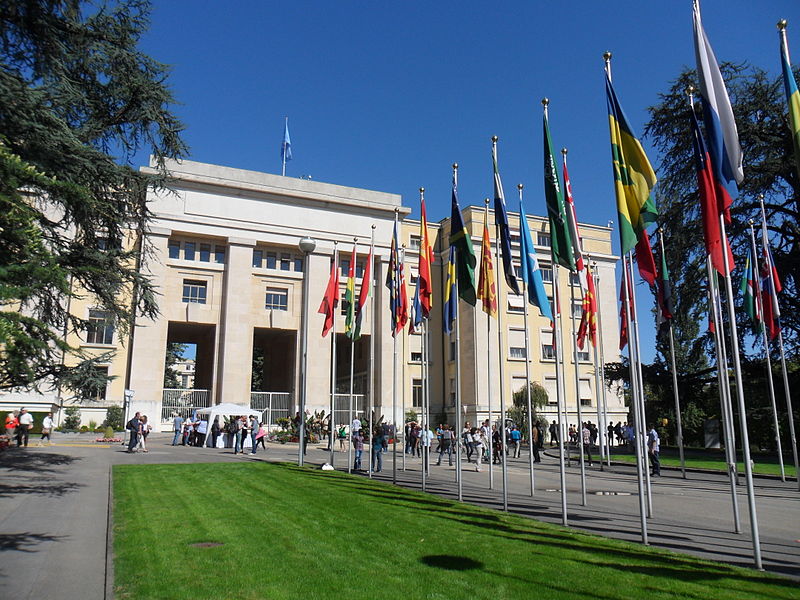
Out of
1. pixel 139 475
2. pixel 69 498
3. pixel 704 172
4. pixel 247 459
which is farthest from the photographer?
pixel 247 459

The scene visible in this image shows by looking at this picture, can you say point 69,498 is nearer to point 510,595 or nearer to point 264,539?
point 264,539

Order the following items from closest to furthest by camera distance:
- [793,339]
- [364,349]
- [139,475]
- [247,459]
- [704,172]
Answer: [704,172]
[139,475]
[247,459]
[793,339]
[364,349]

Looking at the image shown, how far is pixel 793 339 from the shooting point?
28.4 m

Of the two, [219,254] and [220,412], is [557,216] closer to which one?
[220,412]

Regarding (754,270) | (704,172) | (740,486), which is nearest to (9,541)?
(704,172)

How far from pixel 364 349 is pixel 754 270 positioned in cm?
3949

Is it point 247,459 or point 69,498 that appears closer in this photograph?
point 69,498

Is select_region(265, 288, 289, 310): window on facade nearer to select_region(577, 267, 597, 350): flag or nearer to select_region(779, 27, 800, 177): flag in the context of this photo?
select_region(577, 267, 597, 350): flag

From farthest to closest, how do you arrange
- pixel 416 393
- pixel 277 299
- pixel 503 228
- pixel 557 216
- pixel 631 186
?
1. pixel 416 393
2. pixel 277 299
3. pixel 503 228
4. pixel 557 216
5. pixel 631 186

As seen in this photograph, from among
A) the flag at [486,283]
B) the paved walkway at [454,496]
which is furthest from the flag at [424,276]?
the paved walkway at [454,496]

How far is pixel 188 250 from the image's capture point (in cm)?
4812

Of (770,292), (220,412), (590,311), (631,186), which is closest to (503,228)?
(631,186)

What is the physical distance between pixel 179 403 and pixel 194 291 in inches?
336

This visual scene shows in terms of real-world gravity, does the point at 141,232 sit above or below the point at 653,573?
above
